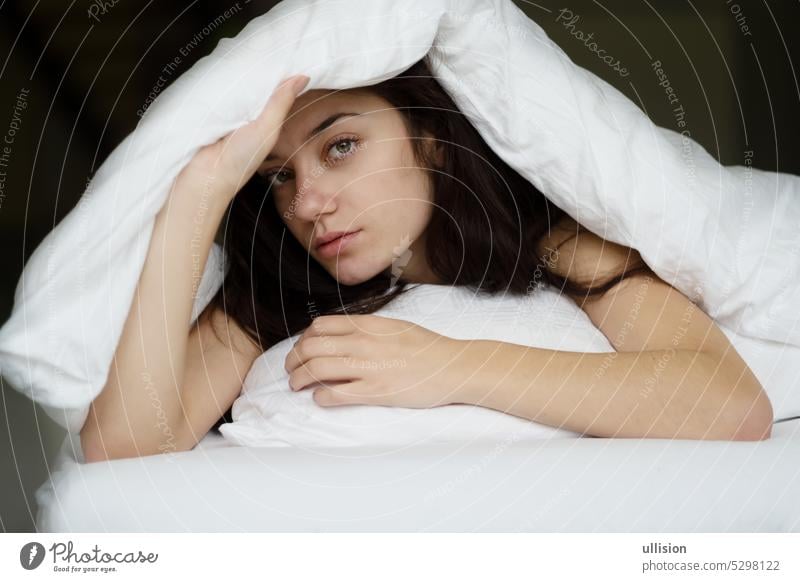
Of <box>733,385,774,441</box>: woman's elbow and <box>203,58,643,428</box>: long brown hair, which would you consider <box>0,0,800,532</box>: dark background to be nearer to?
<box>203,58,643,428</box>: long brown hair

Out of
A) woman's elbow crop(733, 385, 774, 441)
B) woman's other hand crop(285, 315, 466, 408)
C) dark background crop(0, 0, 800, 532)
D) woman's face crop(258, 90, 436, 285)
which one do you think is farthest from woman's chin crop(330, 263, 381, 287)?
dark background crop(0, 0, 800, 532)

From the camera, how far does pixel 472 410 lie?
565 mm

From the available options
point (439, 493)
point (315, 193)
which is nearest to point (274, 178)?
point (315, 193)

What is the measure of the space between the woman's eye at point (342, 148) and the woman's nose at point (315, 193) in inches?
0.6

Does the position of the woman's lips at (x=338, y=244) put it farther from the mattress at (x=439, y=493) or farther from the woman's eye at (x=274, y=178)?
the mattress at (x=439, y=493)

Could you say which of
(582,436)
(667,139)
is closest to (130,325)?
(582,436)

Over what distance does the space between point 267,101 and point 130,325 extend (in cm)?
17

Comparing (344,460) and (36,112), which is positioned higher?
(36,112)

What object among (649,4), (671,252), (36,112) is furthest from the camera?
(649,4)

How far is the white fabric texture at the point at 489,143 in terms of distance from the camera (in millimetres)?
521

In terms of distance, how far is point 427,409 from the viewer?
57 centimetres
